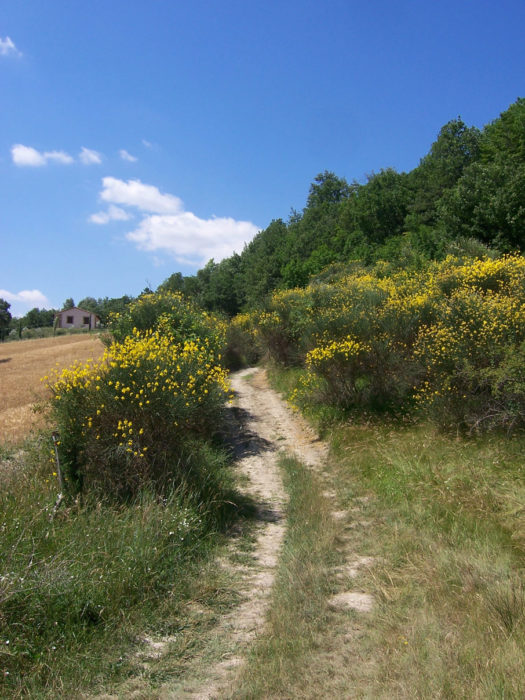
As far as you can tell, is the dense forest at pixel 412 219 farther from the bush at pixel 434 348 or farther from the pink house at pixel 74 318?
the pink house at pixel 74 318

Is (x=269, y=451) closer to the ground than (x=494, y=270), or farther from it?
closer to the ground

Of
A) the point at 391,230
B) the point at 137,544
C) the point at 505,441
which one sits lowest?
the point at 137,544

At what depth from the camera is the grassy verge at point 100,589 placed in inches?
133

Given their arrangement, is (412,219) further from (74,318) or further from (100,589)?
(74,318)

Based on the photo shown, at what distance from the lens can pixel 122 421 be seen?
6215 mm

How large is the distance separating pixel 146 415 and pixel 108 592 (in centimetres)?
259

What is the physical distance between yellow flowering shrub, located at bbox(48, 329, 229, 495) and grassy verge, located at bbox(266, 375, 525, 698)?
276 cm

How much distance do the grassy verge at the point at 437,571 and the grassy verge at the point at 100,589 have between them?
4.21 ft

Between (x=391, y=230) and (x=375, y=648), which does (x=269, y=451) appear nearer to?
(x=375, y=648)

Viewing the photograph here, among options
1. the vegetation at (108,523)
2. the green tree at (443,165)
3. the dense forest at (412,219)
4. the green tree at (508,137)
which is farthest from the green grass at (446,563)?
the green tree at (443,165)

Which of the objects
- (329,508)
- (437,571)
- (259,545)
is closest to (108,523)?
(259,545)

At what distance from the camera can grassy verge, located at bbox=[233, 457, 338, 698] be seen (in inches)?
125

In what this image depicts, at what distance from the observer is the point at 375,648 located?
11.1 feet

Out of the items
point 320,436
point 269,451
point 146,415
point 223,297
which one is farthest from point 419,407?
point 223,297
